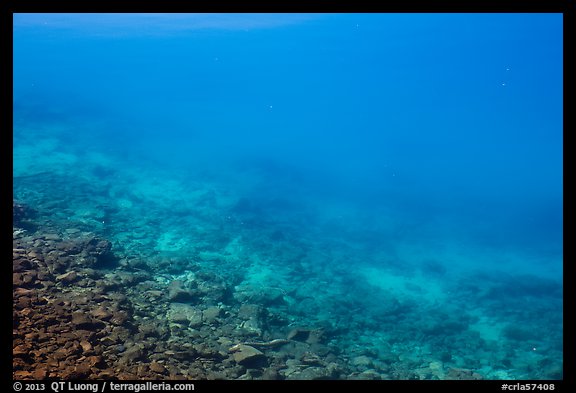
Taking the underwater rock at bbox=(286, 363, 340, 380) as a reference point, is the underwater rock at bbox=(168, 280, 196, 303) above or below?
above

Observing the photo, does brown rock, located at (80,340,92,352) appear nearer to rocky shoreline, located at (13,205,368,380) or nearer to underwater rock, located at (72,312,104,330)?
rocky shoreline, located at (13,205,368,380)

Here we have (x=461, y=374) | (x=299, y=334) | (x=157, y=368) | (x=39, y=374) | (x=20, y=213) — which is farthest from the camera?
(x=20, y=213)

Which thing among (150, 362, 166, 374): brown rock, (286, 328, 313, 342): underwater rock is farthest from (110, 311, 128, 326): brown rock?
(286, 328, 313, 342): underwater rock

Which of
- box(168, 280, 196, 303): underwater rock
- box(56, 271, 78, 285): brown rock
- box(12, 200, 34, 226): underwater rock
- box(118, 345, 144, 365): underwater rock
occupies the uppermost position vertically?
box(12, 200, 34, 226): underwater rock

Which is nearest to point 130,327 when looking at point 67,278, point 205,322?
point 205,322

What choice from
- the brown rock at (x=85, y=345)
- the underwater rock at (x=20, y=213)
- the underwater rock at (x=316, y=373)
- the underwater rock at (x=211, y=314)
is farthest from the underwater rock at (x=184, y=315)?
the underwater rock at (x=20, y=213)

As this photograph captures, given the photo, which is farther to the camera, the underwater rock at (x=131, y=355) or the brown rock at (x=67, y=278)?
the brown rock at (x=67, y=278)

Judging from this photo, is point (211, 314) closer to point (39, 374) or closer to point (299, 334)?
point (299, 334)

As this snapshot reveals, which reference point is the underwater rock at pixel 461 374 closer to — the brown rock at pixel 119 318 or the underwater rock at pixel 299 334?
the underwater rock at pixel 299 334

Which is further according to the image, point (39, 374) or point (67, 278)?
point (67, 278)

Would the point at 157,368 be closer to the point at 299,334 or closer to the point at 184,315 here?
the point at 184,315

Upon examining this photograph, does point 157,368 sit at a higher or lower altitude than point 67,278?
lower

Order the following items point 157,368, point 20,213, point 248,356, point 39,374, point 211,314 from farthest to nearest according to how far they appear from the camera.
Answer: point 20,213, point 211,314, point 248,356, point 157,368, point 39,374

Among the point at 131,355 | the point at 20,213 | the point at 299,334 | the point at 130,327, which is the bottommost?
the point at 131,355
